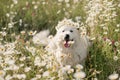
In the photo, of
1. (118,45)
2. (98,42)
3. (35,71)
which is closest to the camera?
(35,71)

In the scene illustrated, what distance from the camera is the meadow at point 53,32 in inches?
157

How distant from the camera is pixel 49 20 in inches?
306

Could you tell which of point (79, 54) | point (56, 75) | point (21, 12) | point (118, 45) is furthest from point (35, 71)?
point (21, 12)

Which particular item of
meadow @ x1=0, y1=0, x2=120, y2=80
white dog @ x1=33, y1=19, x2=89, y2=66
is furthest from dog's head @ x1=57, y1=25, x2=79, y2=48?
meadow @ x1=0, y1=0, x2=120, y2=80

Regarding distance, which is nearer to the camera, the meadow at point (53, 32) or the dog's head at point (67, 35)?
the meadow at point (53, 32)

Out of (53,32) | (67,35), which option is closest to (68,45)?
(67,35)

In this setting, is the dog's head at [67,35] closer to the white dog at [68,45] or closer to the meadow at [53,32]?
the white dog at [68,45]

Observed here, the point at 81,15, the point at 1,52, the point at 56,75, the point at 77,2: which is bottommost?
the point at 56,75

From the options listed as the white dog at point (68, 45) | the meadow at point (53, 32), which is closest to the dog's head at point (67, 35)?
the white dog at point (68, 45)

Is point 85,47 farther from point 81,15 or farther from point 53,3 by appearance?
point 53,3

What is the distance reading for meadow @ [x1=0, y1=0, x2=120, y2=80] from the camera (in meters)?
4.00

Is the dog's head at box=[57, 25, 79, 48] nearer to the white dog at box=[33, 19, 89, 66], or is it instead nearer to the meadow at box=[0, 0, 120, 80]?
the white dog at box=[33, 19, 89, 66]

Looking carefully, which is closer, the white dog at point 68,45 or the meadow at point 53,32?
the meadow at point 53,32

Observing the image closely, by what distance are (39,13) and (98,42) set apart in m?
2.94
